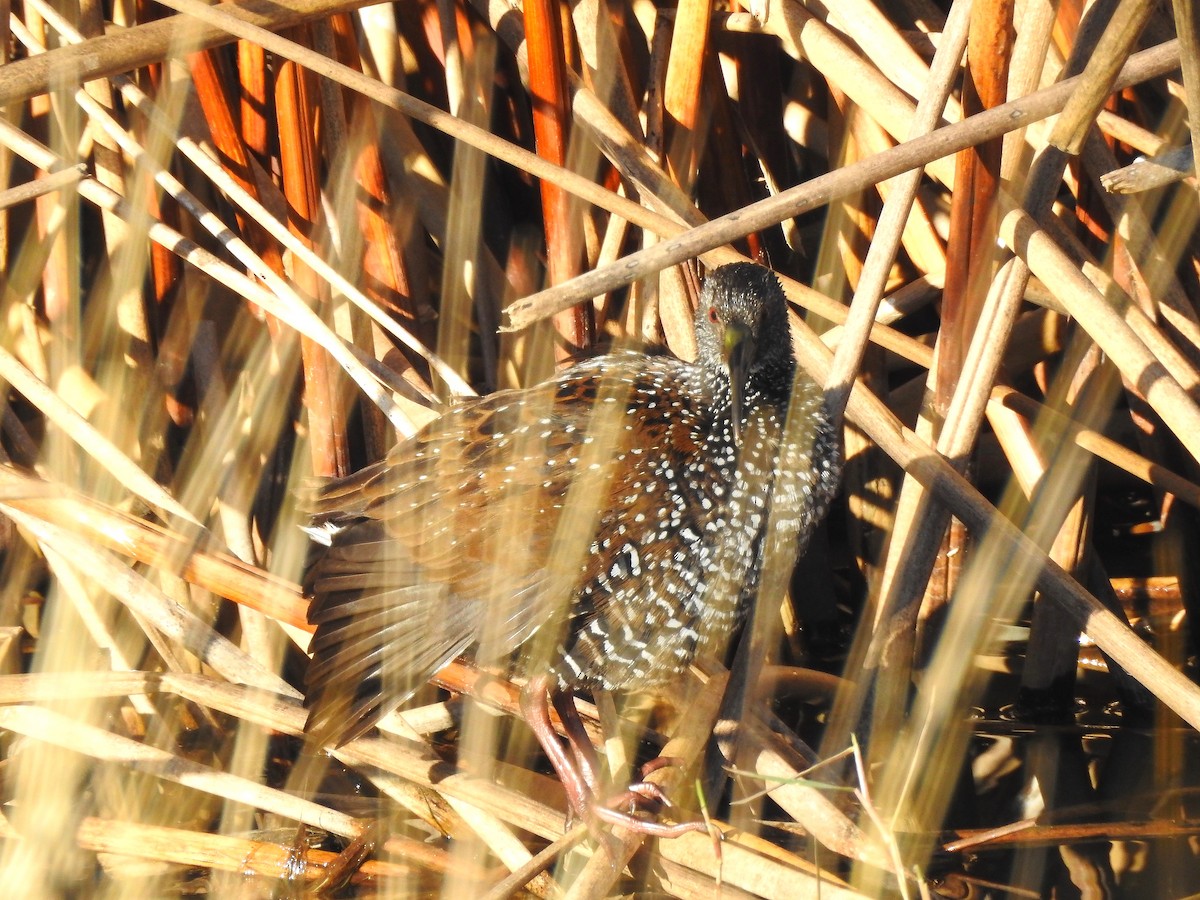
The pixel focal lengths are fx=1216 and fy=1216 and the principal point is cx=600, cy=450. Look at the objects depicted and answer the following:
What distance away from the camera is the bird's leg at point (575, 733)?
295cm

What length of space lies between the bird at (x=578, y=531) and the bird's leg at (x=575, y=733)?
14 mm

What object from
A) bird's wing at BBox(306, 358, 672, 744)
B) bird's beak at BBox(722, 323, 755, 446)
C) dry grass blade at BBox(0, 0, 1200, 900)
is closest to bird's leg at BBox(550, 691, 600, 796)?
dry grass blade at BBox(0, 0, 1200, 900)

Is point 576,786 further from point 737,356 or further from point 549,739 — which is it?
point 737,356

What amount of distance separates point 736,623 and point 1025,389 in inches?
61.4

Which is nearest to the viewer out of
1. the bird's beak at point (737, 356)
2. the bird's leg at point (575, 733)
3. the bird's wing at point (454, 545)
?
the bird's wing at point (454, 545)

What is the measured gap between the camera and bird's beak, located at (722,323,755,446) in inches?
108

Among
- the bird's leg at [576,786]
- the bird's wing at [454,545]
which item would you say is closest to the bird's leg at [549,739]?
the bird's leg at [576,786]

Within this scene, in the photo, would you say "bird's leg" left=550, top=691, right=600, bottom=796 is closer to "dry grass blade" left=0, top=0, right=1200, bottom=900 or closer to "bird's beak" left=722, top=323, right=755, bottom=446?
"dry grass blade" left=0, top=0, right=1200, bottom=900

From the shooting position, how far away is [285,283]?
308cm

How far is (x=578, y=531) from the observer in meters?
2.66

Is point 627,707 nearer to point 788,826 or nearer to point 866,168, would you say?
point 788,826

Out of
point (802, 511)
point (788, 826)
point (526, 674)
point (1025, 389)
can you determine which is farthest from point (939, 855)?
point (1025, 389)

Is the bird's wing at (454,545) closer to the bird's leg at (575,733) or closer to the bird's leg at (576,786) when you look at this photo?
the bird's leg at (576,786)

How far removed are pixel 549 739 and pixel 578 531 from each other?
52 centimetres
